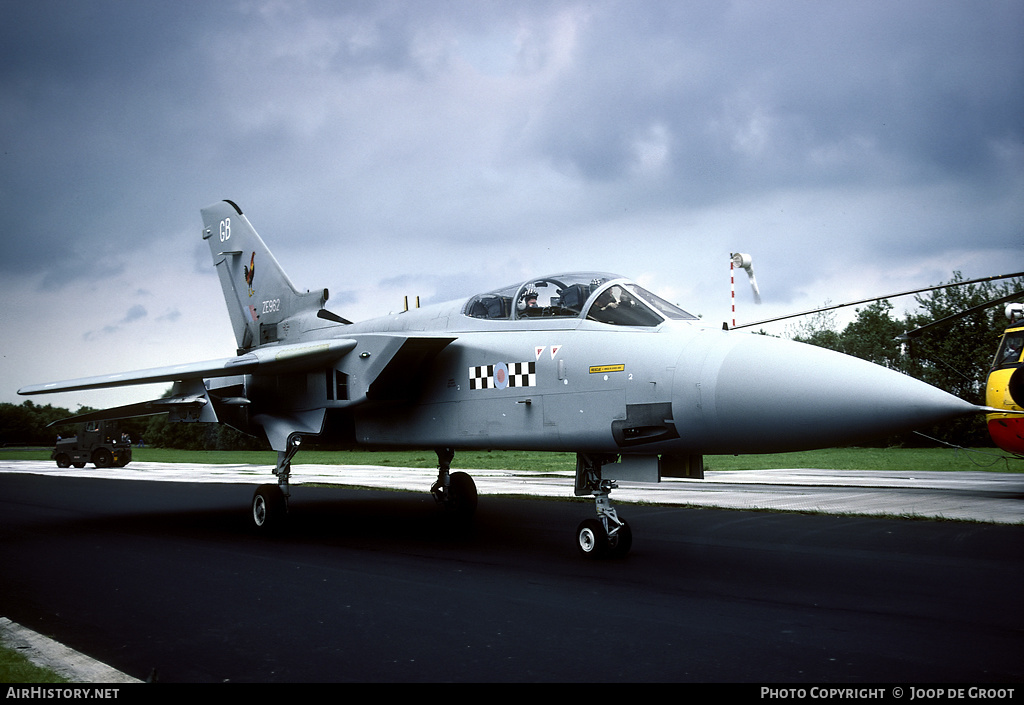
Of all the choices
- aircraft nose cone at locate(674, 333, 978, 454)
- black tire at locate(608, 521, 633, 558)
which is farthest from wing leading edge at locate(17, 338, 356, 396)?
aircraft nose cone at locate(674, 333, 978, 454)

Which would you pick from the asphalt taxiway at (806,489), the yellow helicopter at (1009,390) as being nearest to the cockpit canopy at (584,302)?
the asphalt taxiway at (806,489)

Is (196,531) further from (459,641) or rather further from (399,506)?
(459,641)

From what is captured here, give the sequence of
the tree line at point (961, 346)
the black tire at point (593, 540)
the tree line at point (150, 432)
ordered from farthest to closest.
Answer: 1. the tree line at point (150, 432)
2. the tree line at point (961, 346)
3. the black tire at point (593, 540)

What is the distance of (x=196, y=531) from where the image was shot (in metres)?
9.67

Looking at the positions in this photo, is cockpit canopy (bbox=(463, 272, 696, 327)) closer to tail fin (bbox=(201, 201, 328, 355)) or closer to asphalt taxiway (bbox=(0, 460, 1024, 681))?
asphalt taxiway (bbox=(0, 460, 1024, 681))

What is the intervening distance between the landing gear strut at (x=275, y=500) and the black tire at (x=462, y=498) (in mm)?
2338

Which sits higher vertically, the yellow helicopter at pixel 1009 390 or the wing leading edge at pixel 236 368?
the wing leading edge at pixel 236 368

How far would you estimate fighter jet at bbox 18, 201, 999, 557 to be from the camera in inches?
215

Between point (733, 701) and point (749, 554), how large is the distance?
13.9 feet

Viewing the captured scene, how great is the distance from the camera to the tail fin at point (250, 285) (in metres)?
12.1

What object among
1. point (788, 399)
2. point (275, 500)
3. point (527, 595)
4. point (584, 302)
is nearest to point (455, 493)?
point (275, 500)

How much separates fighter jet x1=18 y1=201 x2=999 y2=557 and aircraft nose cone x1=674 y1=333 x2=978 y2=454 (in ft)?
0.04

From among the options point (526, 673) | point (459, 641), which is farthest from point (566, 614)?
point (526, 673)

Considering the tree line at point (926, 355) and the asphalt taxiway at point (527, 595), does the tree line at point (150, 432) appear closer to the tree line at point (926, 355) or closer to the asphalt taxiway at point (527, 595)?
the tree line at point (926, 355)
